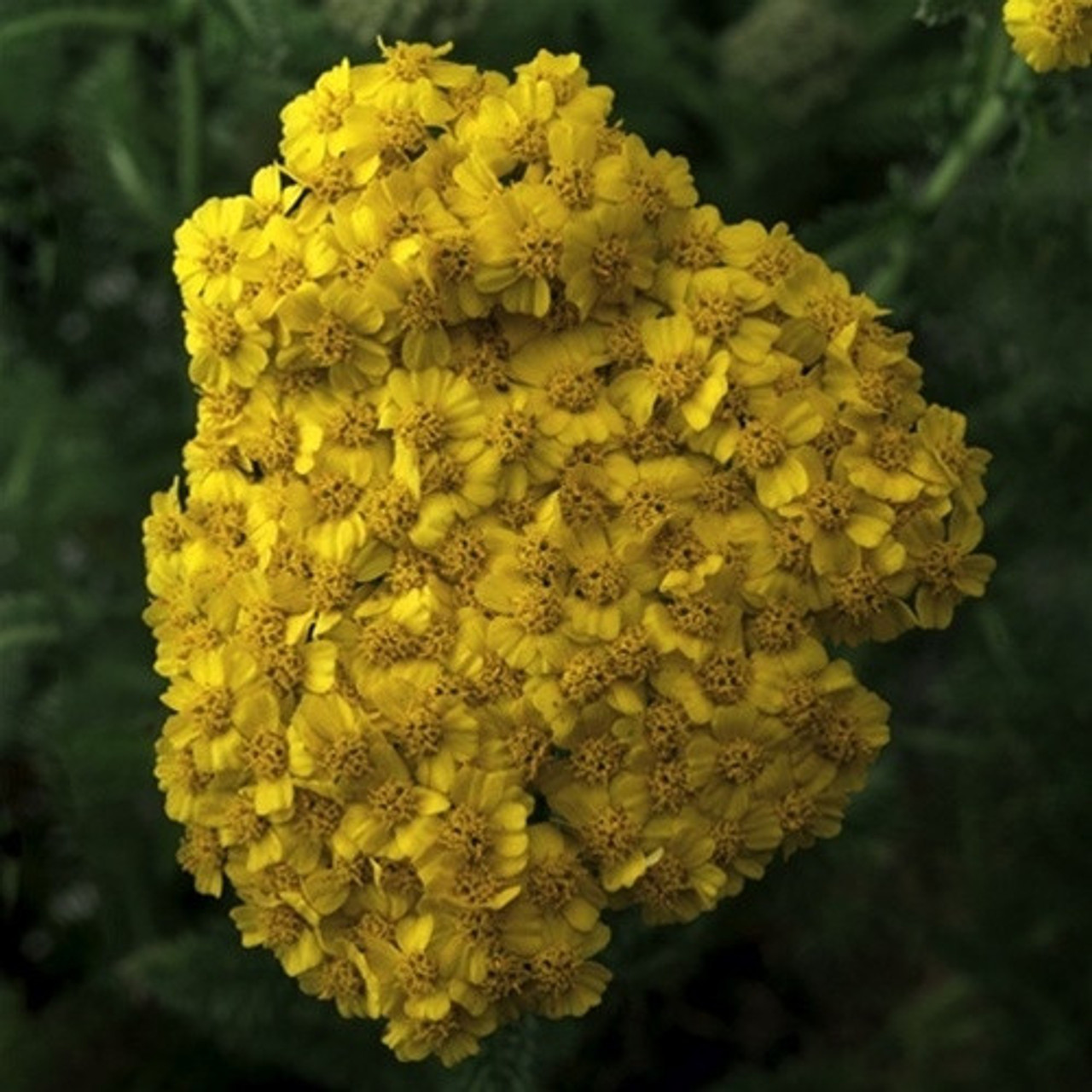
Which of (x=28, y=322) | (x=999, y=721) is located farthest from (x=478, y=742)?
(x=28, y=322)

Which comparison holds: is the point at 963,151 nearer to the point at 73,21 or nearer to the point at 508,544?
the point at 508,544

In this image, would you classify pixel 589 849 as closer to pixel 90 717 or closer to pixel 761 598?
pixel 761 598

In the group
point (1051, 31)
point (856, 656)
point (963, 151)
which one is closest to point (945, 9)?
point (1051, 31)

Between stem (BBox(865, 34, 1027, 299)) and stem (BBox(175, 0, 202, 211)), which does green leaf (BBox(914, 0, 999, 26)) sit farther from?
stem (BBox(175, 0, 202, 211))

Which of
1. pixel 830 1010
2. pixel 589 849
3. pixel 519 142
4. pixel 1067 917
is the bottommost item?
pixel 830 1010

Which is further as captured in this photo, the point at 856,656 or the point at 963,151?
the point at 856,656

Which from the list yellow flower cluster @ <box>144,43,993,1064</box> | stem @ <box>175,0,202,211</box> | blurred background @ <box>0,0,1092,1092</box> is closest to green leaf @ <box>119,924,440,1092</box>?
blurred background @ <box>0,0,1092,1092</box>
